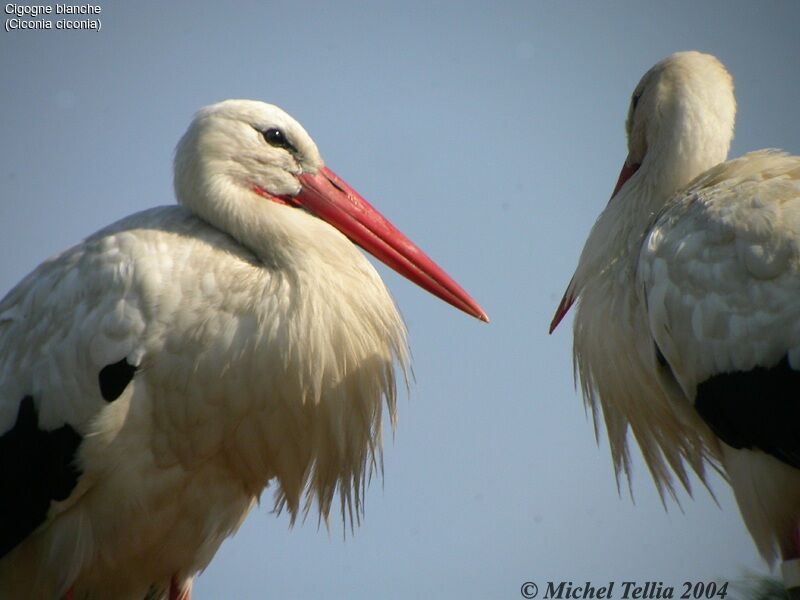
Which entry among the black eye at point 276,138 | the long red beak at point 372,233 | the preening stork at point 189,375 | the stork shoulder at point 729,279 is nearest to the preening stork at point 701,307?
the stork shoulder at point 729,279

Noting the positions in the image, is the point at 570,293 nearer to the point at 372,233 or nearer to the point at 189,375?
the point at 372,233

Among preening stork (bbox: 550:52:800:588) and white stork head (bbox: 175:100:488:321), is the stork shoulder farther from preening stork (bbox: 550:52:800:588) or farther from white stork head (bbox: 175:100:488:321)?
white stork head (bbox: 175:100:488:321)

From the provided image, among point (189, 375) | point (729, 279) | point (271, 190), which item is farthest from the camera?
point (271, 190)

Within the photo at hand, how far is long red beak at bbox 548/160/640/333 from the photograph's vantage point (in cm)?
636

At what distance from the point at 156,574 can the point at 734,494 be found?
2465 mm

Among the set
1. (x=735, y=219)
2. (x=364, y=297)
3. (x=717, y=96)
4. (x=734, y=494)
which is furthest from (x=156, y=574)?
(x=717, y=96)

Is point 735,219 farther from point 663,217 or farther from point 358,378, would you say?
point 358,378

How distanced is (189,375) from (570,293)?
1792 mm

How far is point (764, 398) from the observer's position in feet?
17.4

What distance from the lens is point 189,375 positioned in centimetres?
556

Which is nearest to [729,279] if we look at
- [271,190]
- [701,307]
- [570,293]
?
[701,307]

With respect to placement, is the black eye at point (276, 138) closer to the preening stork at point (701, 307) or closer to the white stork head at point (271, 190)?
the white stork head at point (271, 190)

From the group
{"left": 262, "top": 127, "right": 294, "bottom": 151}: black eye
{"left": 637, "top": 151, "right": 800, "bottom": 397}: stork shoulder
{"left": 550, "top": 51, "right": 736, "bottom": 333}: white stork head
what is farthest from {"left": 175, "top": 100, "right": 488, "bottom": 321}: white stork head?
{"left": 637, "top": 151, "right": 800, "bottom": 397}: stork shoulder

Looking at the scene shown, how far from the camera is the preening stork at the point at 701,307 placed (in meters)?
5.26
